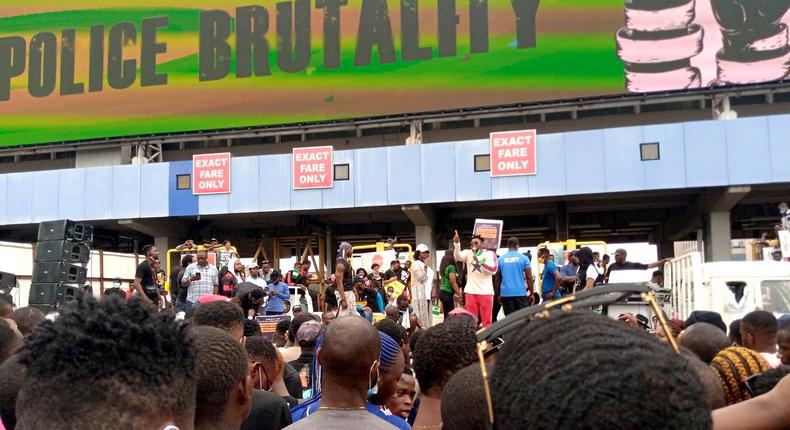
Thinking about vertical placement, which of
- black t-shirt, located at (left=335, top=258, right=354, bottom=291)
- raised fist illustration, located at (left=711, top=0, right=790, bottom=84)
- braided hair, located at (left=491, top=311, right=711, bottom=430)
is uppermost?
raised fist illustration, located at (left=711, top=0, right=790, bottom=84)

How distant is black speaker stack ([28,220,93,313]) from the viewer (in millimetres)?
10586

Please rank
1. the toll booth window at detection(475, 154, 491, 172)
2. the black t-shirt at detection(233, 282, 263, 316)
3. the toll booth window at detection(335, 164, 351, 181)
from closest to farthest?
the black t-shirt at detection(233, 282, 263, 316) < the toll booth window at detection(475, 154, 491, 172) < the toll booth window at detection(335, 164, 351, 181)

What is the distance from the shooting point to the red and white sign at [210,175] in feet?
85.0

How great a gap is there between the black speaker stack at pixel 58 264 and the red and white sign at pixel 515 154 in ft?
48.9

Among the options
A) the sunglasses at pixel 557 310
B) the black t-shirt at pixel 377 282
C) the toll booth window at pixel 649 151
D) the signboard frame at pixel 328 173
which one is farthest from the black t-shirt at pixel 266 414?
the signboard frame at pixel 328 173

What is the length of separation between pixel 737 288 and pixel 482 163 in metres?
13.2

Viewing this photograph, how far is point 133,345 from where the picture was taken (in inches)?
59.6

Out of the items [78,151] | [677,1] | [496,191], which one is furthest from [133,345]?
[78,151]

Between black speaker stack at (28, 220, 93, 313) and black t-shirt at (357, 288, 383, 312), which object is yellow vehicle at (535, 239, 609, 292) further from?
black speaker stack at (28, 220, 93, 313)

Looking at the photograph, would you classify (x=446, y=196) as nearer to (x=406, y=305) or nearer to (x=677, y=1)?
(x=677, y=1)

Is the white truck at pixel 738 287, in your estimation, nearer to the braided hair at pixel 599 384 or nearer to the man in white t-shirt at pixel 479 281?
the man in white t-shirt at pixel 479 281

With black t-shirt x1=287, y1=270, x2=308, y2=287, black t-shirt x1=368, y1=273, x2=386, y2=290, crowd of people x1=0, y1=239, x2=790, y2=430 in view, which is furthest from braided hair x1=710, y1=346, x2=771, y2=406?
black t-shirt x1=287, y1=270, x2=308, y2=287

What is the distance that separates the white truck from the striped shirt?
777cm

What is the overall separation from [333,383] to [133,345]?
1.67 meters
